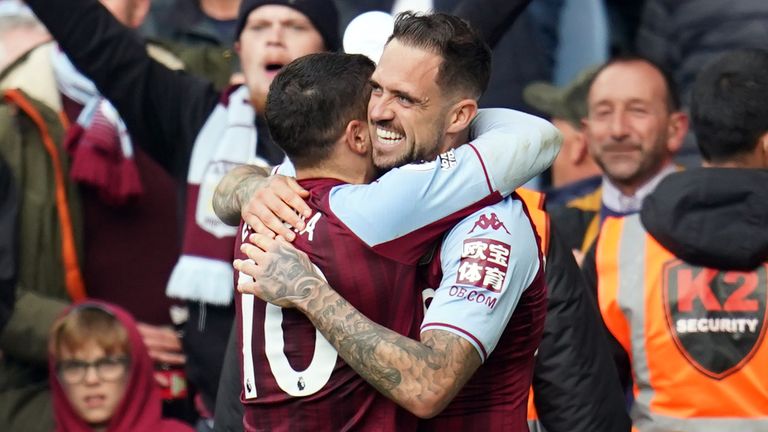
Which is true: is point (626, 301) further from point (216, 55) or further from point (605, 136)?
point (216, 55)

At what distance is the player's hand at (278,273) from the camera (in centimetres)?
345

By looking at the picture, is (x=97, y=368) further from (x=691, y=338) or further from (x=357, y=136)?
(x=357, y=136)

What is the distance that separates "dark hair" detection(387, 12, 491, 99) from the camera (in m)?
3.63

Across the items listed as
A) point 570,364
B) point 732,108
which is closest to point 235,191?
point 570,364

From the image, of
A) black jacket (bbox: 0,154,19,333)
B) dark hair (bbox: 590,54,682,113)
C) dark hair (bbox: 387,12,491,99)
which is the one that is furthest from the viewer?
dark hair (bbox: 590,54,682,113)

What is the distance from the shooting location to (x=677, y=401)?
14.8 ft

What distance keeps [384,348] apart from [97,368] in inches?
97.4

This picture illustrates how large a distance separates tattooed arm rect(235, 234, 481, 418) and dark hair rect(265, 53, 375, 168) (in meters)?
0.26

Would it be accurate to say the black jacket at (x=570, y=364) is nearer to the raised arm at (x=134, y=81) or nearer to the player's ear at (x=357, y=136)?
the player's ear at (x=357, y=136)

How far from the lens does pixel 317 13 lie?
5.57 meters

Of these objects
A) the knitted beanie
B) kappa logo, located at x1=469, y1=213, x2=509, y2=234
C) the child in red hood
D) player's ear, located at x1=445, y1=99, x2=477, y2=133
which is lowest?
the child in red hood

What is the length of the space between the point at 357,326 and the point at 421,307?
0.22 m

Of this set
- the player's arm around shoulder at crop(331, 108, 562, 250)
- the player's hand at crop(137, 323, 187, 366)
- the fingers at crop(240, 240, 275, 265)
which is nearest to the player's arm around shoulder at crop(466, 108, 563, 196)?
the player's arm around shoulder at crop(331, 108, 562, 250)

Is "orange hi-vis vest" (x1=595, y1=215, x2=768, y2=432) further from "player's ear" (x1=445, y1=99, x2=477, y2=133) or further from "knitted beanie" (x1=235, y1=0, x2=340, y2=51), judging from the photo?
"knitted beanie" (x1=235, y1=0, x2=340, y2=51)
